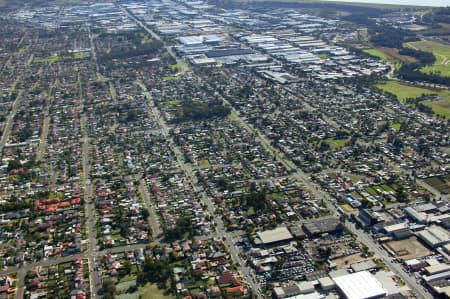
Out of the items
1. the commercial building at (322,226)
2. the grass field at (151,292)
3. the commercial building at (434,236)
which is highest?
the commercial building at (434,236)

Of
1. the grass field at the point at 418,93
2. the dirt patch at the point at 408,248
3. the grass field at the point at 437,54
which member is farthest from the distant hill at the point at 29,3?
the dirt patch at the point at 408,248

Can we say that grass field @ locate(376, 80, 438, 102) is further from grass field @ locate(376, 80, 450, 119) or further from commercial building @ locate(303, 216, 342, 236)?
commercial building @ locate(303, 216, 342, 236)

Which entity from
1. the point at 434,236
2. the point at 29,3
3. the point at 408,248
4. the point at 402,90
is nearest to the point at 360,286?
the point at 408,248

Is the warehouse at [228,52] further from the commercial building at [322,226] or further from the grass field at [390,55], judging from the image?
the commercial building at [322,226]

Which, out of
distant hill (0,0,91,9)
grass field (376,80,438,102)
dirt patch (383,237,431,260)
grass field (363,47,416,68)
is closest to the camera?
dirt patch (383,237,431,260)

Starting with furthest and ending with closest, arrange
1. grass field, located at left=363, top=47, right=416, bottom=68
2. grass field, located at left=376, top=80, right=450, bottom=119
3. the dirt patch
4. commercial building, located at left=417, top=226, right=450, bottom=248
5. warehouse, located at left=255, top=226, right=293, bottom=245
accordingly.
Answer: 1. grass field, located at left=363, top=47, right=416, bottom=68
2. grass field, located at left=376, top=80, right=450, bottom=119
3. warehouse, located at left=255, top=226, right=293, bottom=245
4. commercial building, located at left=417, top=226, right=450, bottom=248
5. the dirt patch

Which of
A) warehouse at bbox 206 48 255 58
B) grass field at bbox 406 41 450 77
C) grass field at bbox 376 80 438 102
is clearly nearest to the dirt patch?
grass field at bbox 376 80 438 102

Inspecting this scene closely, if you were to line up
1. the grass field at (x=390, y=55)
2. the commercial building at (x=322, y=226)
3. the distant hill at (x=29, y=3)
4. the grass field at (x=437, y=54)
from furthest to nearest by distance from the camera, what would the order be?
the distant hill at (x=29, y=3)
the grass field at (x=390, y=55)
the grass field at (x=437, y=54)
the commercial building at (x=322, y=226)
